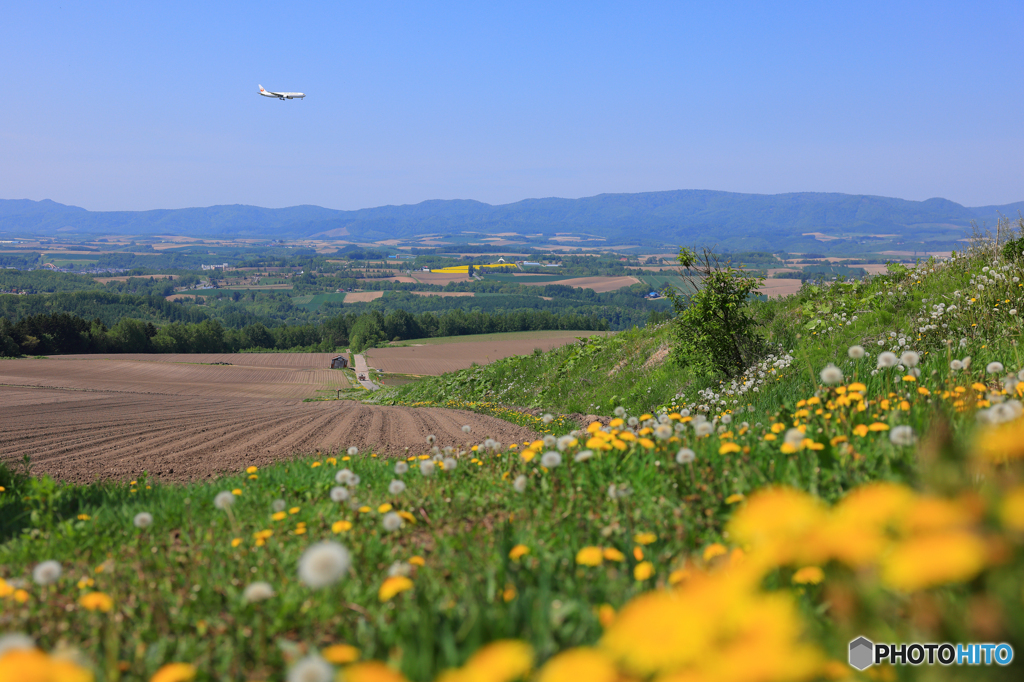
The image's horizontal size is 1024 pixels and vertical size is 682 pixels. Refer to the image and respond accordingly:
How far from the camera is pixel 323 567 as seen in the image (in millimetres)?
2113

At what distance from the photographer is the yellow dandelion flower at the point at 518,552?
294 cm

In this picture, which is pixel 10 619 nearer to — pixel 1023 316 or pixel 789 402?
pixel 789 402

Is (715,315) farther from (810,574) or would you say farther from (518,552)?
(810,574)

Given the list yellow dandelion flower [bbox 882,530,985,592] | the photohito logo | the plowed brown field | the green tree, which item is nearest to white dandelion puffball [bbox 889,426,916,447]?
the photohito logo

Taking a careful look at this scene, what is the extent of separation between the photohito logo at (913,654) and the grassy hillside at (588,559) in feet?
0.13

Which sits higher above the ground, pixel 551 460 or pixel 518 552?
pixel 551 460

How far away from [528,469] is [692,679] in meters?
3.40

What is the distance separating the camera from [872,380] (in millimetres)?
5891

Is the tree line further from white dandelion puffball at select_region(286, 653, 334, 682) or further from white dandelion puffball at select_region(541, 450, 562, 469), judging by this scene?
white dandelion puffball at select_region(286, 653, 334, 682)

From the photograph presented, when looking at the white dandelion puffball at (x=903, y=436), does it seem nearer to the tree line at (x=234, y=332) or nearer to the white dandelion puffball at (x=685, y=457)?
the white dandelion puffball at (x=685, y=457)

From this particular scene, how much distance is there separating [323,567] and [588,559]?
3.96 ft

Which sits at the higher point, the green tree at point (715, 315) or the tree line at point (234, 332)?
the green tree at point (715, 315)

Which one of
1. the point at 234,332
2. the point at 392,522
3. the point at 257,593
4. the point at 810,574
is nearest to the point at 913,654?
the point at 810,574

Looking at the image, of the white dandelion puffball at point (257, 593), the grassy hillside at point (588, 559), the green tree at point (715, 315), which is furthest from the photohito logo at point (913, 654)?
the green tree at point (715, 315)
